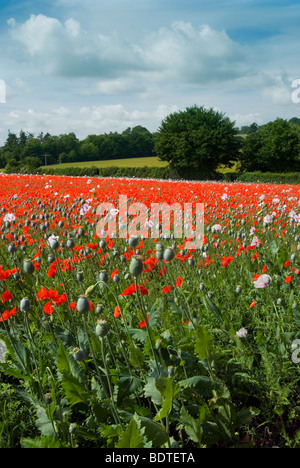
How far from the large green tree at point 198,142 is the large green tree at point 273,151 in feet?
16.3

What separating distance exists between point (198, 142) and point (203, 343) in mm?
36360

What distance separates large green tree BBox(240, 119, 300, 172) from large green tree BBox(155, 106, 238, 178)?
4.97 m

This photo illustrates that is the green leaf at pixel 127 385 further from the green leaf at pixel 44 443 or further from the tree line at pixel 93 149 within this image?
the tree line at pixel 93 149

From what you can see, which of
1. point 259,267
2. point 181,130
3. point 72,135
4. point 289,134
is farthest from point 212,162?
point 72,135

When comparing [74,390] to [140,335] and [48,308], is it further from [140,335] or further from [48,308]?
[48,308]

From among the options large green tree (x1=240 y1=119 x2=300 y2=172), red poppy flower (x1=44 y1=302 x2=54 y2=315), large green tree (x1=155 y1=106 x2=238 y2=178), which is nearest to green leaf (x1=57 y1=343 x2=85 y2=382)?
red poppy flower (x1=44 y1=302 x2=54 y2=315)

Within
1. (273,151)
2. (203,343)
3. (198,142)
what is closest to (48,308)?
(203,343)

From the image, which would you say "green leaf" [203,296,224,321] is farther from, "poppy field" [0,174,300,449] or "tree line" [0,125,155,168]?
"tree line" [0,125,155,168]

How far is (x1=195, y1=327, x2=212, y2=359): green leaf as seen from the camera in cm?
187

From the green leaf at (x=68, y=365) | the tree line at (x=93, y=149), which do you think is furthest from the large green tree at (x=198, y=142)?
the green leaf at (x=68, y=365)

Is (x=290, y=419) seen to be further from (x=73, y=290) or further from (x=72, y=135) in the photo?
(x=72, y=135)

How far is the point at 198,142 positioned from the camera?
36906 mm

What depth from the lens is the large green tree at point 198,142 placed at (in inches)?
1459
